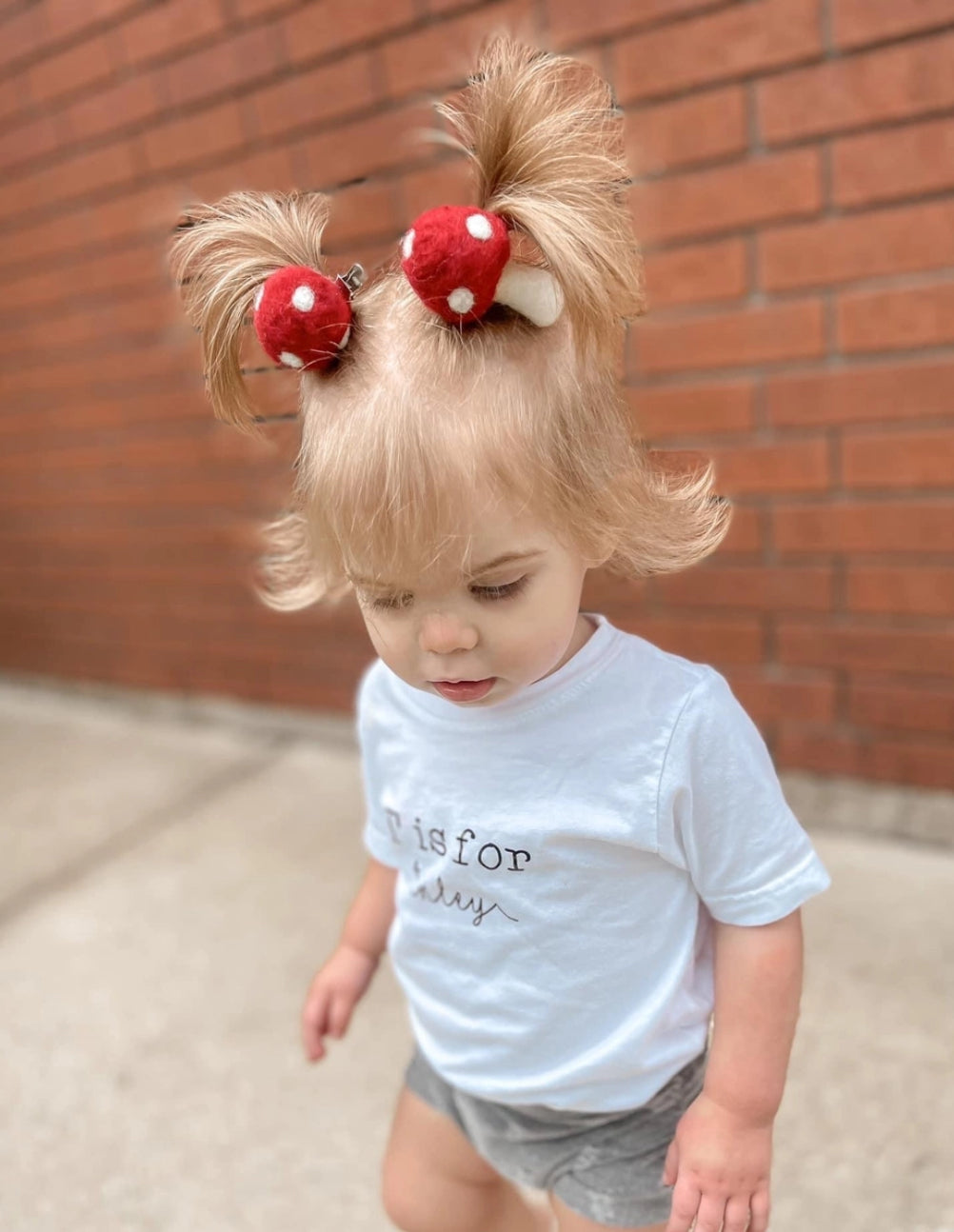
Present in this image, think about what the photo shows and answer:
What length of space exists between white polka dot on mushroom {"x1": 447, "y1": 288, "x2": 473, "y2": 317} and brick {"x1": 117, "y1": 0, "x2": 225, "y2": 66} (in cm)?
205

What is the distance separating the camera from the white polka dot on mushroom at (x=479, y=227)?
0.74 metres

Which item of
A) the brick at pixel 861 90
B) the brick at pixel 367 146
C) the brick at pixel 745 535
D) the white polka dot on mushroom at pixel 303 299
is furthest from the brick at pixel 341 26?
the white polka dot on mushroom at pixel 303 299

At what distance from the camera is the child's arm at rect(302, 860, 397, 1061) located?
4.03 ft

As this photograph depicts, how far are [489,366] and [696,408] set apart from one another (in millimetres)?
1372

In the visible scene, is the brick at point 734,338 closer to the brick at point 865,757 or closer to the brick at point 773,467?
the brick at point 773,467

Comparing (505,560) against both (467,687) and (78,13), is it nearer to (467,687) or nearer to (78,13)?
(467,687)

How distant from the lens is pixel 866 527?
199 centimetres

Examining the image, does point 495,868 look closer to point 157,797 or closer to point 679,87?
point 679,87

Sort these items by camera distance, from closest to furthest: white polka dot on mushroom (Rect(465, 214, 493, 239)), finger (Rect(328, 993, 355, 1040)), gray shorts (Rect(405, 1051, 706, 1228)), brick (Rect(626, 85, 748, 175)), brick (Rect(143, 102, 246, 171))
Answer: white polka dot on mushroom (Rect(465, 214, 493, 239))
gray shorts (Rect(405, 1051, 706, 1228))
finger (Rect(328, 993, 355, 1040))
brick (Rect(626, 85, 748, 175))
brick (Rect(143, 102, 246, 171))

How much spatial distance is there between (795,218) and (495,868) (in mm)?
1392

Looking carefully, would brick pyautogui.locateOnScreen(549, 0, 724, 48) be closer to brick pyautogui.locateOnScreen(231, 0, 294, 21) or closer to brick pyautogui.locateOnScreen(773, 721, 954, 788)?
brick pyautogui.locateOnScreen(231, 0, 294, 21)

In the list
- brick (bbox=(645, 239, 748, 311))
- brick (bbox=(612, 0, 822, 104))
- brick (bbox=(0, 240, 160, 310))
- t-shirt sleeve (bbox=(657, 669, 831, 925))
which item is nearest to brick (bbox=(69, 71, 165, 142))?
brick (bbox=(0, 240, 160, 310))

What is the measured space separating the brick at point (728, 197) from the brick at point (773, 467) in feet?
1.31

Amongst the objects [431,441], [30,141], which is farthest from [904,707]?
[30,141]
